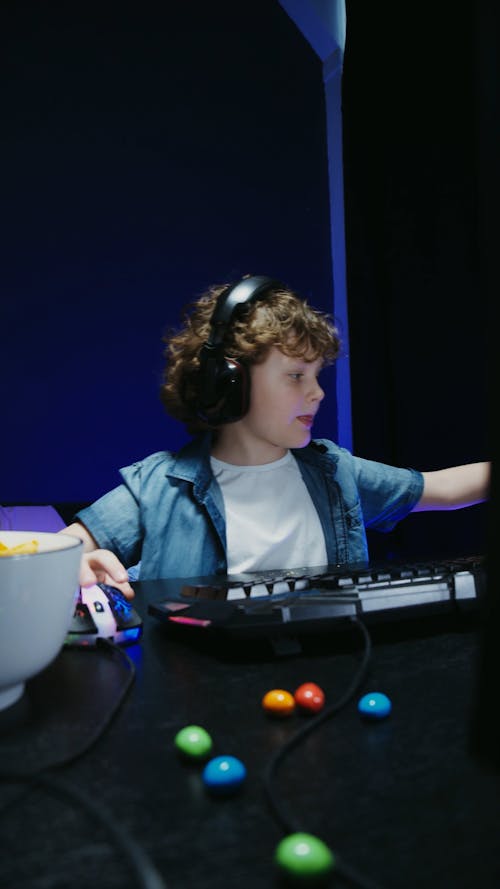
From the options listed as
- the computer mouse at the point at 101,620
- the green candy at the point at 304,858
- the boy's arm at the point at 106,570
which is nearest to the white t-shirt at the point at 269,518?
the boy's arm at the point at 106,570

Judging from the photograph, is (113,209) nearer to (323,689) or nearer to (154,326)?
(154,326)

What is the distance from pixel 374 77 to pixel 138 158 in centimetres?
78

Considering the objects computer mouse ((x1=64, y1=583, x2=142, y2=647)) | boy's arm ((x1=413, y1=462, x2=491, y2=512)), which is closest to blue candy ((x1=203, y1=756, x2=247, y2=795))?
computer mouse ((x1=64, y1=583, x2=142, y2=647))

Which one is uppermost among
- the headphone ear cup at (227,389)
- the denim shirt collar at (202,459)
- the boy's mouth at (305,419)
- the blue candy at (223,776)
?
the headphone ear cup at (227,389)

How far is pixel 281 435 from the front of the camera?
117 centimetres

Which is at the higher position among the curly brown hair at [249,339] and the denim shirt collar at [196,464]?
the curly brown hair at [249,339]

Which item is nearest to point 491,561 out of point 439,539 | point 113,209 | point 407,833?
point 407,833

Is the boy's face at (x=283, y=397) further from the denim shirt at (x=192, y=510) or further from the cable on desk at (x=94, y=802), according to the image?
the cable on desk at (x=94, y=802)

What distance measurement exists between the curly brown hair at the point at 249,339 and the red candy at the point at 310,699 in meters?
0.82

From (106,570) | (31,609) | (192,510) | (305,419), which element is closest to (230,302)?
(305,419)

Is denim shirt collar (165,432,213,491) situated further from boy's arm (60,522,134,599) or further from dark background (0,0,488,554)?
dark background (0,0,488,554)

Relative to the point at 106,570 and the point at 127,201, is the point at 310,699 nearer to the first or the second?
the point at 106,570

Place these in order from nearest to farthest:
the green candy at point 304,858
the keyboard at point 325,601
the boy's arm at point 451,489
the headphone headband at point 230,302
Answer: the green candy at point 304,858 < the keyboard at point 325,601 < the headphone headband at point 230,302 < the boy's arm at point 451,489

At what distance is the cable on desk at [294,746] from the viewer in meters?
0.19
